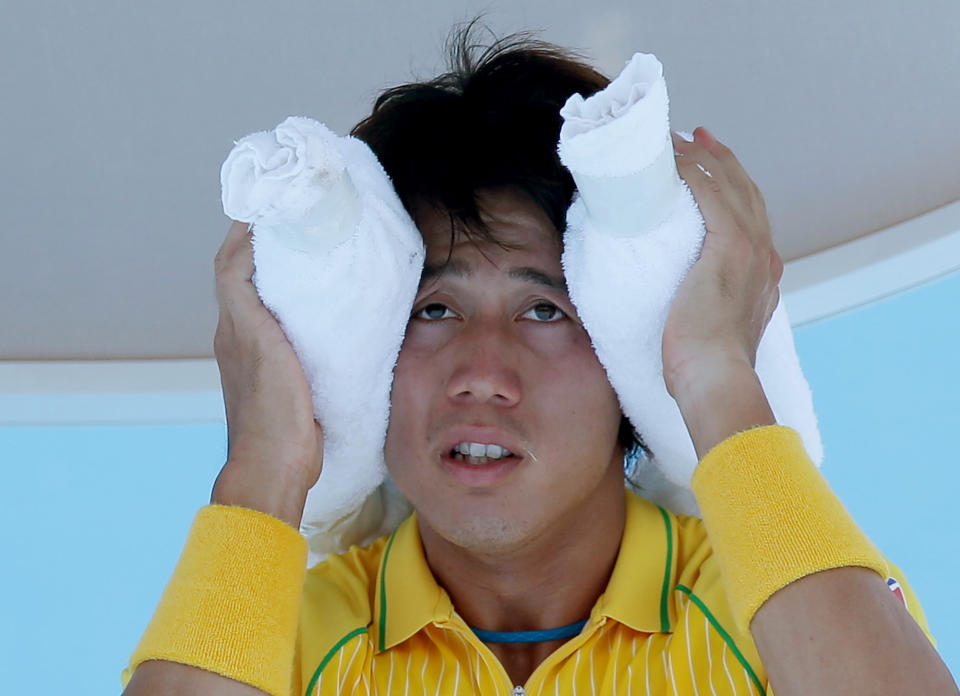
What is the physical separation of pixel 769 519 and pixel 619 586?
285mm

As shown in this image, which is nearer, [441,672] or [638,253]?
[638,253]

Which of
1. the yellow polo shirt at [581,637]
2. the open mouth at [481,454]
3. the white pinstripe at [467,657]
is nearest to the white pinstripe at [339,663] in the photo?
the yellow polo shirt at [581,637]

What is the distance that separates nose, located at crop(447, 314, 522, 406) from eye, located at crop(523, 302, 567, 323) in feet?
0.11

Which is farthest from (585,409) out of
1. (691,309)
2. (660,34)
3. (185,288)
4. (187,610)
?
(185,288)

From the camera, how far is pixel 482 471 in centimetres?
116

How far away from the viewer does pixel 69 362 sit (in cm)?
192

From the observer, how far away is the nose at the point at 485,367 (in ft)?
Result: 3.79

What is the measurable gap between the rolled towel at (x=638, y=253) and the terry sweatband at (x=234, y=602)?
1.07ft

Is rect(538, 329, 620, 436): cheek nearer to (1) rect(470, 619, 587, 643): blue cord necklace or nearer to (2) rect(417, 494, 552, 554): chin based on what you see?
(2) rect(417, 494, 552, 554): chin

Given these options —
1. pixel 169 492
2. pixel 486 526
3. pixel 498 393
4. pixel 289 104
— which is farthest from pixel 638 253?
pixel 169 492

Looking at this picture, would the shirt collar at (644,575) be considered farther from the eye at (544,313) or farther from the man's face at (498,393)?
the eye at (544,313)

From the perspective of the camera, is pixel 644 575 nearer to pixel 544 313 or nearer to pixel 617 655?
pixel 617 655

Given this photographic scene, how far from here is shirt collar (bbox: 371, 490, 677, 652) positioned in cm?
121

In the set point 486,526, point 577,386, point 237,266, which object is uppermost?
point 237,266
